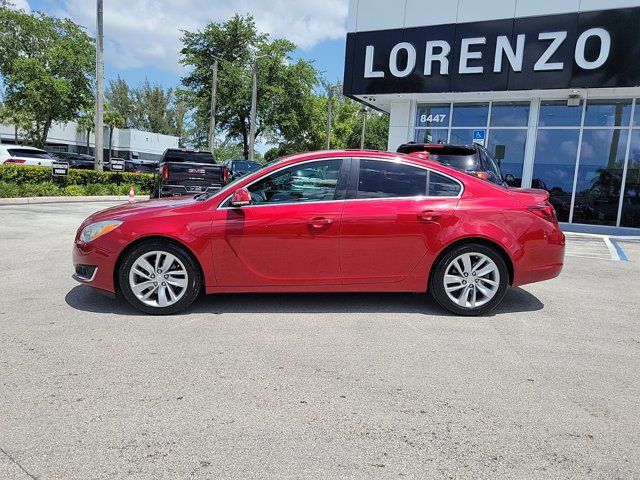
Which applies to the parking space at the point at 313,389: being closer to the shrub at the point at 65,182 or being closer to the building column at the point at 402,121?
the shrub at the point at 65,182

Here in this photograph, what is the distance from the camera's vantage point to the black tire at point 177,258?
4723 mm

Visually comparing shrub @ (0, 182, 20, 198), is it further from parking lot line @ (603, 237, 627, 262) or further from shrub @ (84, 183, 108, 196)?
parking lot line @ (603, 237, 627, 262)

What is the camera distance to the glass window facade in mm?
14266

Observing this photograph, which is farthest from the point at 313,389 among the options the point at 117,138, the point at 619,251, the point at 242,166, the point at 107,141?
the point at 117,138

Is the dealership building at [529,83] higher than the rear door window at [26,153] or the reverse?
higher

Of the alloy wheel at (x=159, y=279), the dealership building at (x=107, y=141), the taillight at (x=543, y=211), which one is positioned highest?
the dealership building at (x=107, y=141)

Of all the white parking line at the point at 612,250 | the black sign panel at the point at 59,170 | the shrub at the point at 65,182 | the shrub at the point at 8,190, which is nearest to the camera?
the white parking line at the point at 612,250

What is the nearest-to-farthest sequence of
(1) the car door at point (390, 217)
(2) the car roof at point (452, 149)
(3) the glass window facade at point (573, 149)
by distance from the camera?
1. (1) the car door at point (390, 217)
2. (2) the car roof at point (452, 149)
3. (3) the glass window facade at point (573, 149)

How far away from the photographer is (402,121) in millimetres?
16812

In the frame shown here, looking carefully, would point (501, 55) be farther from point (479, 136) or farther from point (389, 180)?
point (389, 180)

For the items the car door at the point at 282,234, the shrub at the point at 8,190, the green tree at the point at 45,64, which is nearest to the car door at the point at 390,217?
the car door at the point at 282,234

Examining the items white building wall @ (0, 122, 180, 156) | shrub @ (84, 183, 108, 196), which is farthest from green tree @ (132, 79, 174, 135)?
shrub @ (84, 183, 108, 196)

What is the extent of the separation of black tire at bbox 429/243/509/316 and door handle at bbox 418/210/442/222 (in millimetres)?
372

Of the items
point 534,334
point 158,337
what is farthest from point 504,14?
point 158,337
